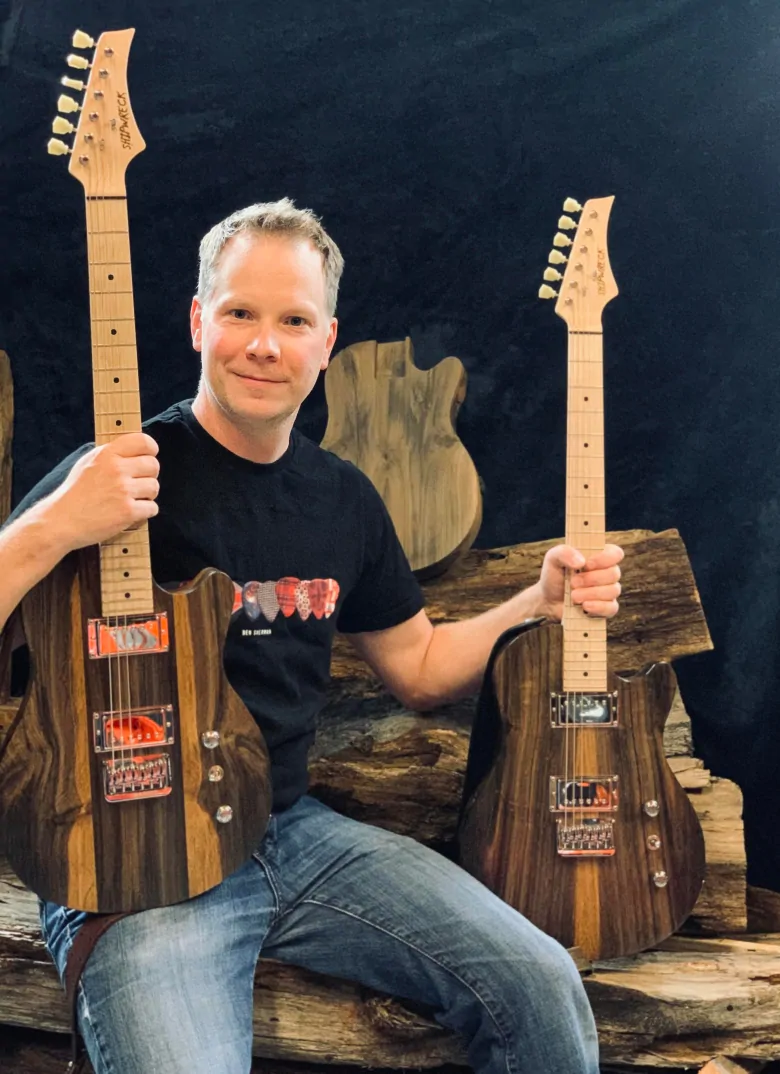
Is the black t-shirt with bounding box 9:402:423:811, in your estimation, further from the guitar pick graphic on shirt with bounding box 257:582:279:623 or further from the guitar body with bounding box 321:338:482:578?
the guitar body with bounding box 321:338:482:578

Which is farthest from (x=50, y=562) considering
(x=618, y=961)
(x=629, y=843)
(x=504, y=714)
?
(x=618, y=961)

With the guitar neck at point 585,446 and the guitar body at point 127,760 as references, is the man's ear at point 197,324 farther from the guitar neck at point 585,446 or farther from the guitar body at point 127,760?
the guitar neck at point 585,446

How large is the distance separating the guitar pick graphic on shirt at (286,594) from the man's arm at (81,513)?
279mm

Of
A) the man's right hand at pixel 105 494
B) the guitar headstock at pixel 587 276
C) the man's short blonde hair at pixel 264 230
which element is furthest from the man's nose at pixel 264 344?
the guitar headstock at pixel 587 276

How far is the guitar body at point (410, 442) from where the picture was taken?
2.21 meters

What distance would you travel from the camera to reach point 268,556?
1712mm

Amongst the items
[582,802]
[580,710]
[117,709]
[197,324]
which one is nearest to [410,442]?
[197,324]

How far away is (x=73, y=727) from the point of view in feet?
4.91

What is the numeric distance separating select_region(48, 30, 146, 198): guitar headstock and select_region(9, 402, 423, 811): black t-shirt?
0.38 m

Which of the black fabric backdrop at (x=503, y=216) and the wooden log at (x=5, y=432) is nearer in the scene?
the wooden log at (x=5, y=432)

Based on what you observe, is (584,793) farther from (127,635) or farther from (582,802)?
(127,635)

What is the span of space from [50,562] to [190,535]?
273 millimetres

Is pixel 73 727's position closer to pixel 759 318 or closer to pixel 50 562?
pixel 50 562

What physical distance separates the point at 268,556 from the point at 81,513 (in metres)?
0.35
